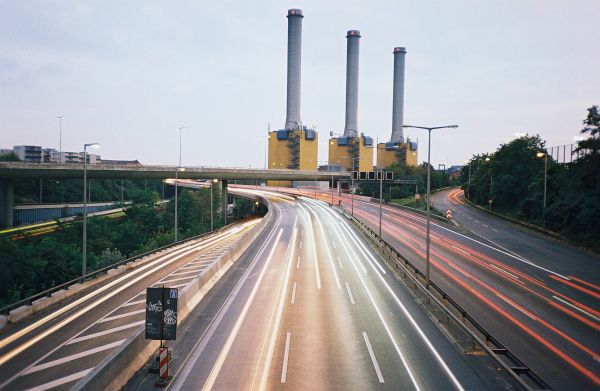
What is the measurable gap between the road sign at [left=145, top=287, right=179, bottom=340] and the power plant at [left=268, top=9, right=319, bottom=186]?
114m

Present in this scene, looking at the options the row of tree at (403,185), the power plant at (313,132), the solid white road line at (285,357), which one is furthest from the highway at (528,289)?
the power plant at (313,132)

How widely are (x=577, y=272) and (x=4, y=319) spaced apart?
3681cm

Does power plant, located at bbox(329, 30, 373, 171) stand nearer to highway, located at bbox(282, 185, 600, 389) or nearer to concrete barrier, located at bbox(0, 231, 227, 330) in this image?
highway, located at bbox(282, 185, 600, 389)

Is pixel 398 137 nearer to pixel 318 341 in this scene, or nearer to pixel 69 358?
pixel 318 341

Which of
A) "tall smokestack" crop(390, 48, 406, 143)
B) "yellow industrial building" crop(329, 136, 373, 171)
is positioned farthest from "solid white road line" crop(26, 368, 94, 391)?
"tall smokestack" crop(390, 48, 406, 143)

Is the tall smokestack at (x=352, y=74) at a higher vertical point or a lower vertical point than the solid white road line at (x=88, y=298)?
higher

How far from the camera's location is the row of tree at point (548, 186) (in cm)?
3900

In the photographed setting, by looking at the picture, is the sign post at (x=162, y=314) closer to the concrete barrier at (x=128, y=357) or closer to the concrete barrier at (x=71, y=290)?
the concrete barrier at (x=128, y=357)

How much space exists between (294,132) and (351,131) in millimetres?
24129

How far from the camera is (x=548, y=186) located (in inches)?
2036

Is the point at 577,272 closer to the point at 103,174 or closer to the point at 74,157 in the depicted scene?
the point at 103,174

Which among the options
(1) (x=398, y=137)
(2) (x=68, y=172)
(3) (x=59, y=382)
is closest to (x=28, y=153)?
(2) (x=68, y=172)

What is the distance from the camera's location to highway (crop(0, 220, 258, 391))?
1350cm

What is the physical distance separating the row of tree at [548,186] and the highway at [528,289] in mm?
3315
